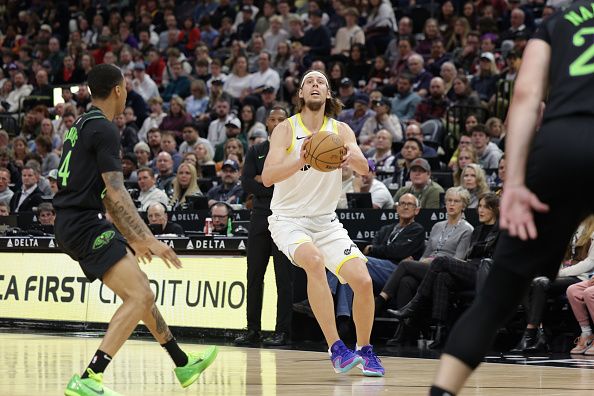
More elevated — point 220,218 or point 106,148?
point 220,218

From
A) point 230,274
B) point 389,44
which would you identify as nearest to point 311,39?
point 389,44

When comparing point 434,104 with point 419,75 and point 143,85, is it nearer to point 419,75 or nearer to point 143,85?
point 419,75

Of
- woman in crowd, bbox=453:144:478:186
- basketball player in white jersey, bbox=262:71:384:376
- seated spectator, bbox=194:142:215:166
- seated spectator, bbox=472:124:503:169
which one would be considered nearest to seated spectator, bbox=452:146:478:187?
woman in crowd, bbox=453:144:478:186

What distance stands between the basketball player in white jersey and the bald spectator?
9.08 meters

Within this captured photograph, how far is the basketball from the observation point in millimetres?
8234

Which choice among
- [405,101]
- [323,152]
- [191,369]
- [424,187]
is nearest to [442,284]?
[424,187]

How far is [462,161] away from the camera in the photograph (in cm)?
1409

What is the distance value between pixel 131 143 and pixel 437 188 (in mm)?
8615

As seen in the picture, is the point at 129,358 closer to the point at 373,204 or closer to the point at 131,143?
the point at 373,204

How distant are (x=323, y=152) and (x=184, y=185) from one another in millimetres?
8018

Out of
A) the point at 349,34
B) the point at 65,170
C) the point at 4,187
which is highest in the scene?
the point at 349,34

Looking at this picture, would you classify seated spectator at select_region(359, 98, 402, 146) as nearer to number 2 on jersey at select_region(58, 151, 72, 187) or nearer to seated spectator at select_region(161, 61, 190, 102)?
seated spectator at select_region(161, 61, 190, 102)

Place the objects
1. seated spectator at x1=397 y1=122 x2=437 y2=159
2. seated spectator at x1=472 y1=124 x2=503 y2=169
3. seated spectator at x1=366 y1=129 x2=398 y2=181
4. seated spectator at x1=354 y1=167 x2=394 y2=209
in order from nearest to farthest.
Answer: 1. seated spectator at x1=354 y1=167 x2=394 y2=209
2. seated spectator at x1=472 y1=124 x2=503 y2=169
3. seated spectator at x1=397 y1=122 x2=437 y2=159
4. seated spectator at x1=366 y1=129 x2=398 y2=181

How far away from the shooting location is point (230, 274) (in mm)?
12352
